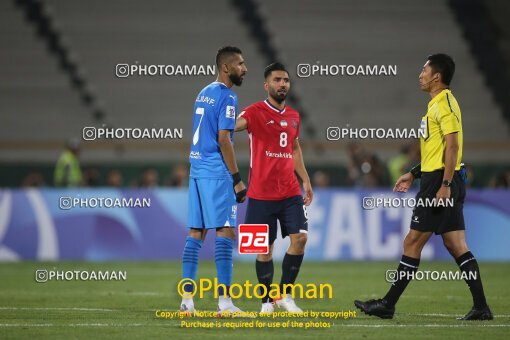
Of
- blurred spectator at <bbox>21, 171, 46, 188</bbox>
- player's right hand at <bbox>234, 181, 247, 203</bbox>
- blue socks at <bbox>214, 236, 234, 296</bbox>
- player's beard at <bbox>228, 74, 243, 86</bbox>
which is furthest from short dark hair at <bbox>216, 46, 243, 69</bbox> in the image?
blurred spectator at <bbox>21, 171, 46, 188</bbox>

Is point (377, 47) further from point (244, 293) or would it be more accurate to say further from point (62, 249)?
point (244, 293)

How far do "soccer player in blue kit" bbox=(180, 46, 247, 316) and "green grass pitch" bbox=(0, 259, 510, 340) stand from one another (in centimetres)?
60

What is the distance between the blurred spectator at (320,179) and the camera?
2167cm

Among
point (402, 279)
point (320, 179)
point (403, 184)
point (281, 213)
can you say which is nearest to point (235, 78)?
point (281, 213)

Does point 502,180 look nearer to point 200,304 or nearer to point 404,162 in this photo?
point 404,162

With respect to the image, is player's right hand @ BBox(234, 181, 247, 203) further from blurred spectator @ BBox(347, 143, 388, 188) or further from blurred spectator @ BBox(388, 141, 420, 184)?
blurred spectator @ BBox(388, 141, 420, 184)

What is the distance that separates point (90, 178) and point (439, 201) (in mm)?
13794

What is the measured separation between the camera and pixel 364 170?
840 inches

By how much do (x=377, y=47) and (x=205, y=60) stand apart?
4.53 m

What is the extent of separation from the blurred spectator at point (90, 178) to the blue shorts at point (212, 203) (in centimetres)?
1256

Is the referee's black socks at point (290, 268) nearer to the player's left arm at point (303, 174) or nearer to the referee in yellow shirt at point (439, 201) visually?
the player's left arm at point (303, 174)

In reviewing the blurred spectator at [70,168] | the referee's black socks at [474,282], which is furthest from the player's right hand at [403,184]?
the blurred spectator at [70,168]

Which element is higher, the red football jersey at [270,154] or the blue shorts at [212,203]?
the red football jersey at [270,154]

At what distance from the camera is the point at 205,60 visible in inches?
1083
